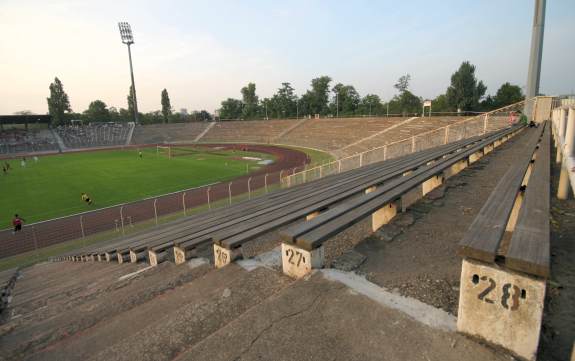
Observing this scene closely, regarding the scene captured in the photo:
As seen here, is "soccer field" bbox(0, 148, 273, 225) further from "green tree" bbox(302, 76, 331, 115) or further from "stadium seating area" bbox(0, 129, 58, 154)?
"green tree" bbox(302, 76, 331, 115)

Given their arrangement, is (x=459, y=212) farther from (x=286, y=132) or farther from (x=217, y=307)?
(x=286, y=132)

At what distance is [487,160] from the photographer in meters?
9.48

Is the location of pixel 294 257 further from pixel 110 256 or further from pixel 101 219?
pixel 101 219

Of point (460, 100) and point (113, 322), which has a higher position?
point (460, 100)

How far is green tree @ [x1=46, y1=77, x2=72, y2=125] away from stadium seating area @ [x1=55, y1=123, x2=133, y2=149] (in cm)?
2180

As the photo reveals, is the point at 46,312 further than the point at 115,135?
No

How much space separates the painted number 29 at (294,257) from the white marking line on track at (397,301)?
0.84ft

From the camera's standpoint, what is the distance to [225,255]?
13.2 ft

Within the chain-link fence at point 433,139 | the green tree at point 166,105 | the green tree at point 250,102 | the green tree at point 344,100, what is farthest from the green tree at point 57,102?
the chain-link fence at point 433,139

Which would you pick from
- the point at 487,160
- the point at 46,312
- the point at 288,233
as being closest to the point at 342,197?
the point at 288,233

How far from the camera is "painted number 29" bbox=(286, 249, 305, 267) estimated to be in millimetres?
3074

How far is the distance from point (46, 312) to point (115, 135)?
8725 cm

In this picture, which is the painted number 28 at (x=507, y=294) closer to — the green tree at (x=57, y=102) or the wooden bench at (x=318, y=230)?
the wooden bench at (x=318, y=230)

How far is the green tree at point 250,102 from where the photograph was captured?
384 feet
